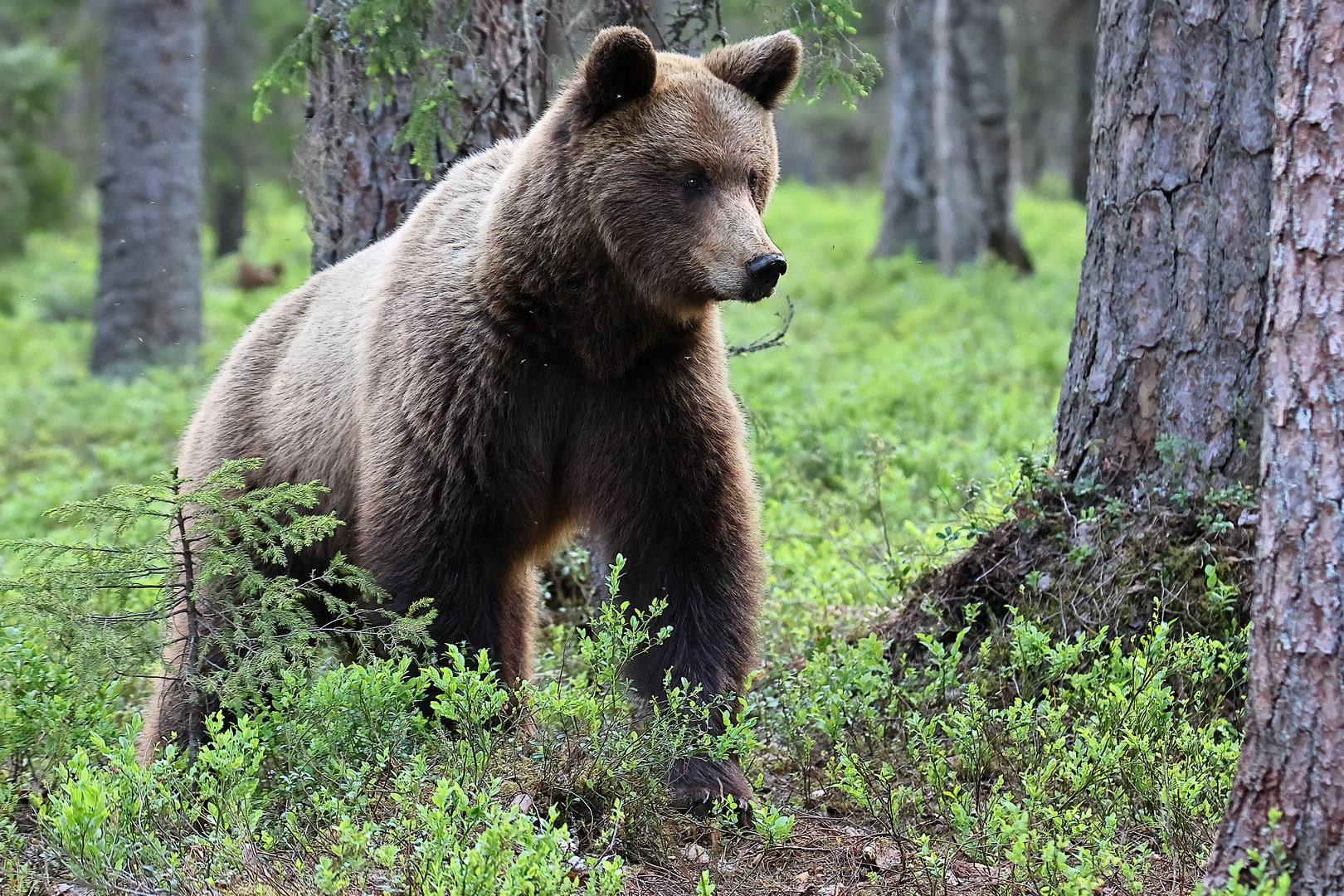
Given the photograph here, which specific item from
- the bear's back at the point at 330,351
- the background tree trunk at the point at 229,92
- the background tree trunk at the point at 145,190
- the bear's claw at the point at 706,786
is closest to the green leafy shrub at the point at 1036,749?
the bear's claw at the point at 706,786

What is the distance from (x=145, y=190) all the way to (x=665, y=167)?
11568 millimetres

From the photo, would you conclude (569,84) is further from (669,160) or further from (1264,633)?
(1264,633)

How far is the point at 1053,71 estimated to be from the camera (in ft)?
100

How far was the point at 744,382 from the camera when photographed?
11227 mm

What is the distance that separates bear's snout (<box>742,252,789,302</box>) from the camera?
13.5 feet

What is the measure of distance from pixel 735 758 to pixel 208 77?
21.6 metres

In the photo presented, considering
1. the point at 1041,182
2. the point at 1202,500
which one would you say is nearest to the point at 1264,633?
the point at 1202,500

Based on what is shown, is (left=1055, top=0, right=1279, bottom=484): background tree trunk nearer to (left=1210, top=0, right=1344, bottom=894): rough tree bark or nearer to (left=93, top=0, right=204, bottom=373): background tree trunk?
(left=1210, top=0, right=1344, bottom=894): rough tree bark

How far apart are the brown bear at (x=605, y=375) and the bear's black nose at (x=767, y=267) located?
0.05 feet

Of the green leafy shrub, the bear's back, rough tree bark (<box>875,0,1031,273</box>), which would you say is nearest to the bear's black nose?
the bear's back

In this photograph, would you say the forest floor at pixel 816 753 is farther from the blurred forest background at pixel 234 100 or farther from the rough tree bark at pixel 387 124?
the blurred forest background at pixel 234 100

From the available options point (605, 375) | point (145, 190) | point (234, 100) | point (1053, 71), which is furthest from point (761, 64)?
point (1053, 71)

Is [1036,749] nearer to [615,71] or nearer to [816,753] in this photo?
→ [816,753]

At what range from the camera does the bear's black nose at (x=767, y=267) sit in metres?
4.10
